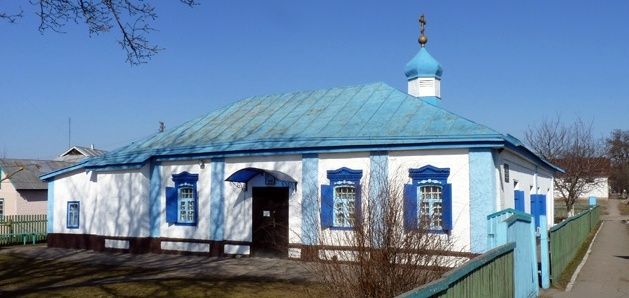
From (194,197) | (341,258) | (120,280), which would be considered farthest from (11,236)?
(341,258)

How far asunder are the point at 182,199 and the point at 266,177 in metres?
3.19

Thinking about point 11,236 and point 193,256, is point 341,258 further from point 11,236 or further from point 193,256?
point 11,236

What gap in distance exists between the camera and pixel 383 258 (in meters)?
6.68

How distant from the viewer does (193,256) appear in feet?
58.2

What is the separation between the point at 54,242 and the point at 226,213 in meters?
7.80

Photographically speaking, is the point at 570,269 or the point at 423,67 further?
the point at 423,67

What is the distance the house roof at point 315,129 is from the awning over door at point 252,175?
0.58 metres

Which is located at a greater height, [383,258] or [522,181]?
[522,181]

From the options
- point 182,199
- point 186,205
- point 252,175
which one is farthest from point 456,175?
point 182,199

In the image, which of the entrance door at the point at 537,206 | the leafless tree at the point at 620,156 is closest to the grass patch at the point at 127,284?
the entrance door at the point at 537,206

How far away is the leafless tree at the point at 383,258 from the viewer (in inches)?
262

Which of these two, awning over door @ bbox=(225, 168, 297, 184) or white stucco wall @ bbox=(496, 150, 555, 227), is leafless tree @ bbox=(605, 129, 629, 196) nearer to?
white stucco wall @ bbox=(496, 150, 555, 227)

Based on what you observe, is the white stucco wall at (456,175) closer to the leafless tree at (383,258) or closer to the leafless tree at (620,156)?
the leafless tree at (383,258)

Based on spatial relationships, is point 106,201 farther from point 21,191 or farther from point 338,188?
point 21,191
